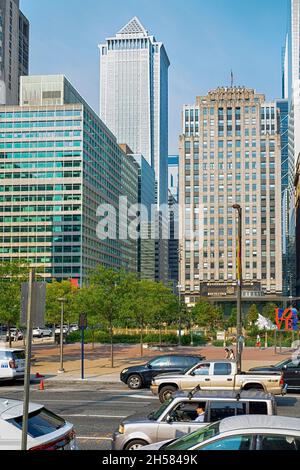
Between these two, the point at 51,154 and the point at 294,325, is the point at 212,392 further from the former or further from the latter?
the point at 51,154

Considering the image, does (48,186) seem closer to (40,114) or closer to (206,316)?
(40,114)

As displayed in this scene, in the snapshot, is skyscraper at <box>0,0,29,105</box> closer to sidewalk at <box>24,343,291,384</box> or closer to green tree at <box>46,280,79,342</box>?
green tree at <box>46,280,79,342</box>

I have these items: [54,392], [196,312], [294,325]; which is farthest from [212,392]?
[196,312]

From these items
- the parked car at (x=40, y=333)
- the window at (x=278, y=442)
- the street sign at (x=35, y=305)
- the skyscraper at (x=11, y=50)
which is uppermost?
the skyscraper at (x=11, y=50)

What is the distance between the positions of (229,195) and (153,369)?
110m

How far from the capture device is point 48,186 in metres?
118

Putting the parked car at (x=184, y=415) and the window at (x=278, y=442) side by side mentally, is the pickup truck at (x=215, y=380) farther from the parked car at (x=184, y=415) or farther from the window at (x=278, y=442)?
the window at (x=278, y=442)

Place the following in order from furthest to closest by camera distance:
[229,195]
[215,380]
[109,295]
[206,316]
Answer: [229,195], [206,316], [109,295], [215,380]

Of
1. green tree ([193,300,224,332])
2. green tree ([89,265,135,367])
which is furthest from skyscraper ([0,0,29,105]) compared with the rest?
green tree ([89,265,135,367])

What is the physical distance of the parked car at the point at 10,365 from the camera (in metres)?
26.8

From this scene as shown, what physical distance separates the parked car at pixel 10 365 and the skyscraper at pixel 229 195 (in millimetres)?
105445

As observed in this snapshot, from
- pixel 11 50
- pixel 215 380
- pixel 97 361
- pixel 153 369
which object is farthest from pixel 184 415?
pixel 11 50

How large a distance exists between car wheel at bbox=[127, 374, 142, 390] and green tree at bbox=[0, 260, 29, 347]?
1215 centimetres

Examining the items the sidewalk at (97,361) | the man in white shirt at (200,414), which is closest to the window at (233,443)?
the man in white shirt at (200,414)
